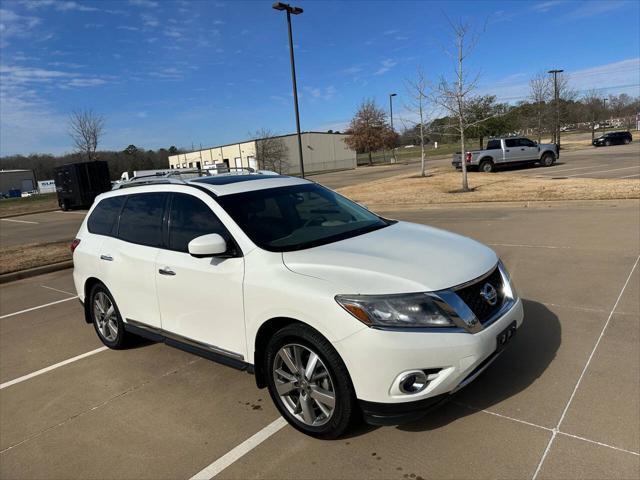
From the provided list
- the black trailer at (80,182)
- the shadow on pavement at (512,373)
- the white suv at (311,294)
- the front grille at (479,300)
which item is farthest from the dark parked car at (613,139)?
the front grille at (479,300)

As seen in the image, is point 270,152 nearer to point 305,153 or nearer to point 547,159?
point 305,153

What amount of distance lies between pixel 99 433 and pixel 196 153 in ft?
271

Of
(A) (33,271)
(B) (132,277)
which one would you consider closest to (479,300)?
(B) (132,277)

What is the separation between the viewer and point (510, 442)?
287 centimetres

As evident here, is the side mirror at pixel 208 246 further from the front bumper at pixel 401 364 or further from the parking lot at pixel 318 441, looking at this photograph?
the parking lot at pixel 318 441

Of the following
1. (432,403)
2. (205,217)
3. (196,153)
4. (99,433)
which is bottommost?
(99,433)

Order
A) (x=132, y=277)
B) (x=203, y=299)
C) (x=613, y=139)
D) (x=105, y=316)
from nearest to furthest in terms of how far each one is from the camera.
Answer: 1. (x=203, y=299)
2. (x=132, y=277)
3. (x=105, y=316)
4. (x=613, y=139)

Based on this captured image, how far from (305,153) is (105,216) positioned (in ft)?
212

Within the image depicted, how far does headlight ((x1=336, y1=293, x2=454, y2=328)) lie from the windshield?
31.7 inches

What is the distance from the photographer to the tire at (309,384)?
285 cm

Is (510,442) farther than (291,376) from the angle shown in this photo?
No

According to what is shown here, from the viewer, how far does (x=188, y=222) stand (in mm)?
3928

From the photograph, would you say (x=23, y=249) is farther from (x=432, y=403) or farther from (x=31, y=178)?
(x=31, y=178)

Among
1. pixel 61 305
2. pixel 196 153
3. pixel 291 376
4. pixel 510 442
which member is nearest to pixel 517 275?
pixel 510 442
